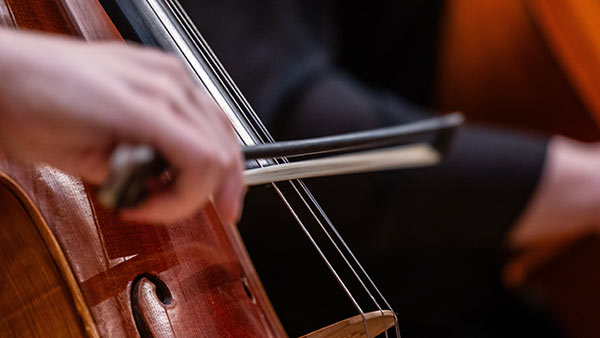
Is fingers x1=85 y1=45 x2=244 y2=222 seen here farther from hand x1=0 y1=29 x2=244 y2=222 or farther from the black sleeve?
the black sleeve

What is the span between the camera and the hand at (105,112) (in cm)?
21

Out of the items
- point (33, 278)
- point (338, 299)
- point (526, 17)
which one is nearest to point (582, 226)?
point (526, 17)

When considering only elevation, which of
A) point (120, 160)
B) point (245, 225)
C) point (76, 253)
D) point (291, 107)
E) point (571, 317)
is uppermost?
point (120, 160)

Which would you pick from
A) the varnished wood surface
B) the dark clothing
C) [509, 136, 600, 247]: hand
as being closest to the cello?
the varnished wood surface

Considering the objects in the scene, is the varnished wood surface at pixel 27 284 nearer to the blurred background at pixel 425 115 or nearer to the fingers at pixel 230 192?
the fingers at pixel 230 192

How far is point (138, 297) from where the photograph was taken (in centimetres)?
31

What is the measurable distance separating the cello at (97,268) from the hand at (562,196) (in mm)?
526

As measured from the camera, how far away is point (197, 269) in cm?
35

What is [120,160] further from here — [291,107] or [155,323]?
[291,107]

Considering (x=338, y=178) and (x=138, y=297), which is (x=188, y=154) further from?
(x=338, y=178)

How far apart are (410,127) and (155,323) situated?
159mm

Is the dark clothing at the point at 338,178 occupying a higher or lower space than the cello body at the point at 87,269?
lower

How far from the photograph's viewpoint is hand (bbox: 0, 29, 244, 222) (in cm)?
21

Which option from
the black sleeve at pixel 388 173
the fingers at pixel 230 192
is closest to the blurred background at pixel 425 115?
the black sleeve at pixel 388 173
